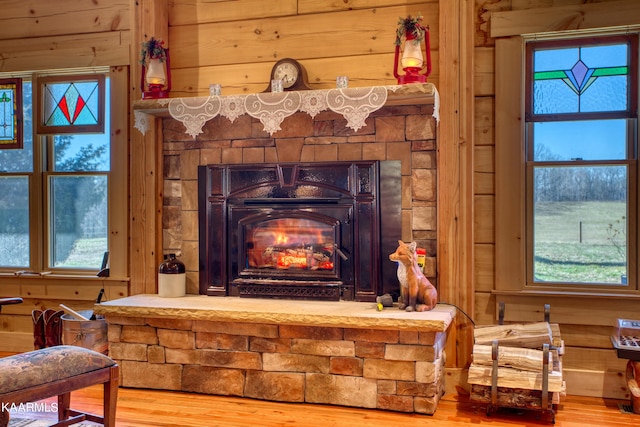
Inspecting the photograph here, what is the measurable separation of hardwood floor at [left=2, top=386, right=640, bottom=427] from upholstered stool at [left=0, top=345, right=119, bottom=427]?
17.1 inches

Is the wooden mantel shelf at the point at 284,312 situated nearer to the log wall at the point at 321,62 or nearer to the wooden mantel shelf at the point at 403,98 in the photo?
the log wall at the point at 321,62

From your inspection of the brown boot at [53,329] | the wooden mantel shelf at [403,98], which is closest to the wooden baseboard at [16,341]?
the brown boot at [53,329]

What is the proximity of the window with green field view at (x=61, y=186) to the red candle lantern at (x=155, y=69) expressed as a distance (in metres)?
0.64

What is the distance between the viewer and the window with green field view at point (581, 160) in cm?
369

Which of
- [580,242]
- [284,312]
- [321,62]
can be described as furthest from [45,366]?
[580,242]

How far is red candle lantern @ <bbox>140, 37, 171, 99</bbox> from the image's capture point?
4.04 metres

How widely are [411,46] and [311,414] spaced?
2174 millimetres

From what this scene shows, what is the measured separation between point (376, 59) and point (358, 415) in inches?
87.3

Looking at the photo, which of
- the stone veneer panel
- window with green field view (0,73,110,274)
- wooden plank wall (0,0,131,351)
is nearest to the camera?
the stone veneer panel

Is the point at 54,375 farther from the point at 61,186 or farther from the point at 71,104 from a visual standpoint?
the point at 71,104

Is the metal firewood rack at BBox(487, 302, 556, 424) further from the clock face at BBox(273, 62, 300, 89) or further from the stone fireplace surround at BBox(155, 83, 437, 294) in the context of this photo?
the clock face at BBox(273, 62, 300, 89)

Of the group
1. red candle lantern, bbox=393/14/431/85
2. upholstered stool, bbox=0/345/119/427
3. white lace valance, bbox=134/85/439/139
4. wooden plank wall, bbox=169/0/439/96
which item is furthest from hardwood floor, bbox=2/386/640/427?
wooden plank wall, bbox=169/0/439/96

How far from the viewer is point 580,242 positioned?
379 centimetres

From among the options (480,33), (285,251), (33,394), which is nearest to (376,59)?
(480,33)
